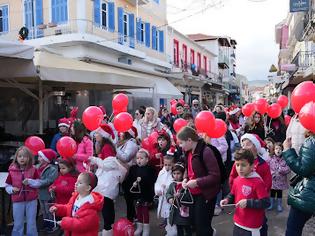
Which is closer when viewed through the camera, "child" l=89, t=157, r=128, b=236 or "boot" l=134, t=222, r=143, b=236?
"child" l=89, t=157, r=128, b=236

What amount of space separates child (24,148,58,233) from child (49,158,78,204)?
8 centimetres

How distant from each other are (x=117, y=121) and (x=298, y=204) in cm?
279

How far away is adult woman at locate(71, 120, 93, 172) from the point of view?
5.25 m

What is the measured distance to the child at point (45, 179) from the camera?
4.51 m

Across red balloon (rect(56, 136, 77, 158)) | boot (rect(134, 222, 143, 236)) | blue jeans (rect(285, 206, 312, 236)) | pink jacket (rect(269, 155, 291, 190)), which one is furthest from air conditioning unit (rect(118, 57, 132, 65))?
blue jeans (rect(285, 206, 312, 236))

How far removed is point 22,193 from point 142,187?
1524mm

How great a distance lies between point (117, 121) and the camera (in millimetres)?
5465

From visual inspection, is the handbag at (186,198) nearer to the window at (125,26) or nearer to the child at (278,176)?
the child at (278,176)

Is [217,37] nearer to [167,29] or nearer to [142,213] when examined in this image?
[167,29]

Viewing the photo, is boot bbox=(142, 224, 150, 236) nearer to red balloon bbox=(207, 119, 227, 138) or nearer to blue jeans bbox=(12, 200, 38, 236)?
blue jeans bbox=(12, 200, 38, 236)

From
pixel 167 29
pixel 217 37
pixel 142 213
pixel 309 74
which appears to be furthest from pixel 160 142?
pixel 217 37

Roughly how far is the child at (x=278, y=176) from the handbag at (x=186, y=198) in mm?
2707

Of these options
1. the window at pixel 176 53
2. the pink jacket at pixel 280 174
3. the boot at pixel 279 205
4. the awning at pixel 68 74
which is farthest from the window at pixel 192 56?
the boot at pixel 279 205

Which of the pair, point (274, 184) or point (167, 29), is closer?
point (274, 184)
